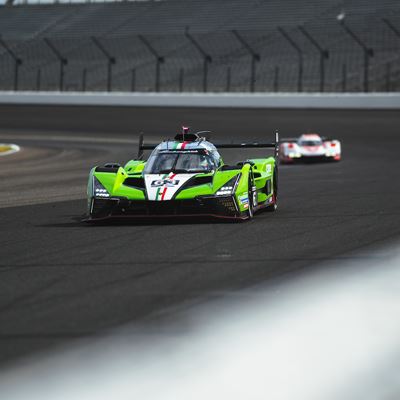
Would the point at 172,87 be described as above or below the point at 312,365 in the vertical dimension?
above

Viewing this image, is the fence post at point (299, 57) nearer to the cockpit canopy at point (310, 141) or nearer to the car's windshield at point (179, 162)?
the cockpit canopy at point (310, 141)

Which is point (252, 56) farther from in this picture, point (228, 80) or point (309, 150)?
point (309, 150)

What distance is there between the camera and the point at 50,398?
4.20m

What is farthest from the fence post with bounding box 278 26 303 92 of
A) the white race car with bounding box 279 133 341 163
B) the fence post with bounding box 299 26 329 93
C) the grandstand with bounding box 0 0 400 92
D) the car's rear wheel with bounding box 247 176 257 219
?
the car's rear wheel with bounding box 247 176 257 219

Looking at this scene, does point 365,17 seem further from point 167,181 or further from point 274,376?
point 274,376

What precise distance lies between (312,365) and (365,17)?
45837mm

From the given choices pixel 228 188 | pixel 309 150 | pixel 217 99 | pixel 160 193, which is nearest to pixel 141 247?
pixel 160 193

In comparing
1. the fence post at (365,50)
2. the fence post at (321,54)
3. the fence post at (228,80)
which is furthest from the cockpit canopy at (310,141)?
the fence post at (228,80)

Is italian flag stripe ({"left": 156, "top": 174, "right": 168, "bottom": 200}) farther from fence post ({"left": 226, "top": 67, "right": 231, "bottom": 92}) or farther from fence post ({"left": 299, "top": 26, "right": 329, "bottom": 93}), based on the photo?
fence post ({"left": 226, "top": 67, "right": 231, "bottom": 92})

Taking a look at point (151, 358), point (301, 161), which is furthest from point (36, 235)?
point (301, 161)

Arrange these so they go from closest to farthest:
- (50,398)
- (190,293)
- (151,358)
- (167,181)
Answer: (50,398)
(151,358)
(190,293)
(167,181)

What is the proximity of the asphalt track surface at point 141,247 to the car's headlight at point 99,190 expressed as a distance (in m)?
0.35

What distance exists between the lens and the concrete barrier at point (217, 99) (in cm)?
3828

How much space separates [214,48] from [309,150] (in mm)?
26461
